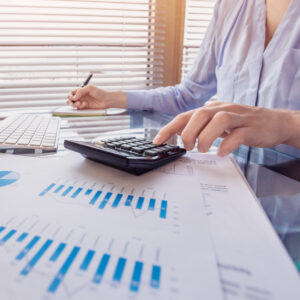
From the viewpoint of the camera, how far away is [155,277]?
0.21 meters

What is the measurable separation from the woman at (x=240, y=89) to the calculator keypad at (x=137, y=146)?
0.02 metres

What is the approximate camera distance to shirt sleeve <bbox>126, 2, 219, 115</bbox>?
40.5 inches

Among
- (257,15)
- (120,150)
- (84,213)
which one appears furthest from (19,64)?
(84,213)

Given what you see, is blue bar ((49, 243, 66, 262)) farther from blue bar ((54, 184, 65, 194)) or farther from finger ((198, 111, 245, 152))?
finger ((198, 111, 245, 152))

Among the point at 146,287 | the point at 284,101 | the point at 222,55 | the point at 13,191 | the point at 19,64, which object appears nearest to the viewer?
the point at 146,287

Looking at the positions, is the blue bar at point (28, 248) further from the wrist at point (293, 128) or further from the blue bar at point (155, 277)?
the wrist at point (293, 128)

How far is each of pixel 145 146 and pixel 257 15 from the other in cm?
67

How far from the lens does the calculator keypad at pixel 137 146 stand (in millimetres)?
435

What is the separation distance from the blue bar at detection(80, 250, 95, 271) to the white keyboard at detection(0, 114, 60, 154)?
33 cm

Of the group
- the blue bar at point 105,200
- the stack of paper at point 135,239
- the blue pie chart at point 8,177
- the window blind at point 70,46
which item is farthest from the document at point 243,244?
the window blind at point 70,46

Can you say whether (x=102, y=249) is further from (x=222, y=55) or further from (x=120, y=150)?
(x=222, y=55)

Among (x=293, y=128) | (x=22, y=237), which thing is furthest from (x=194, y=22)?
(x=22, y=237)

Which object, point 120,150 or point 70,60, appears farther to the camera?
point 70,60

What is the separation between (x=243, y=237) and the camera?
264 mm
